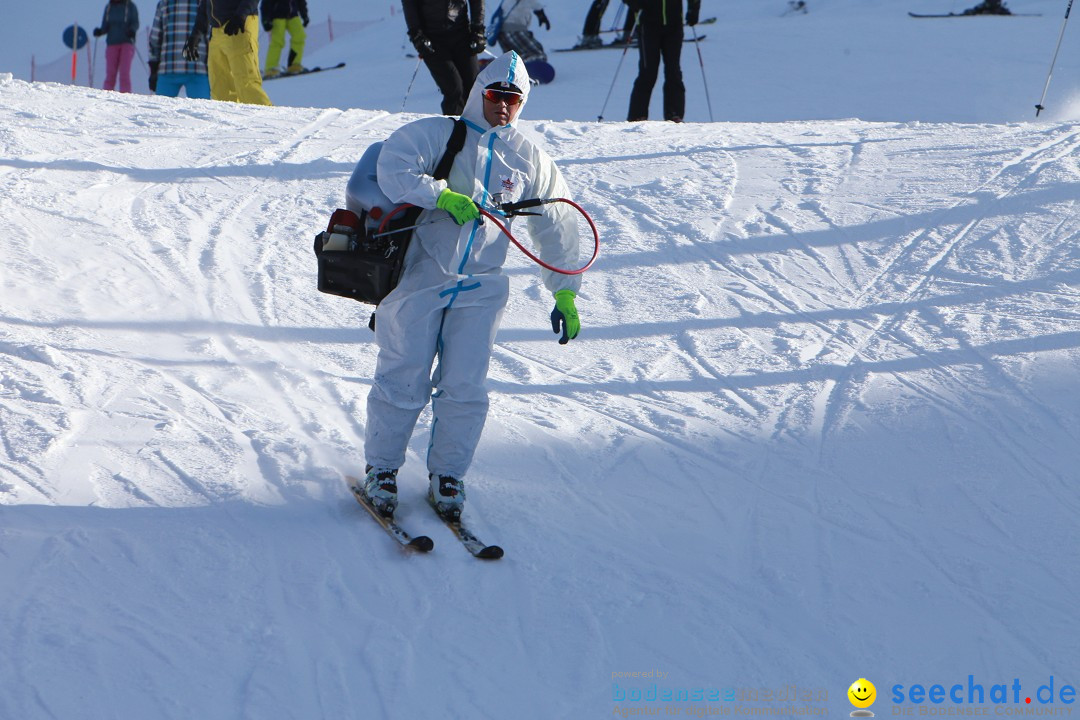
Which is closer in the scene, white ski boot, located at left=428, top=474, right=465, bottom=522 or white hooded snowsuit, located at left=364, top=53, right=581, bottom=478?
white hooded snowsuit, located at left=364, top=53, right=581, bottom=478

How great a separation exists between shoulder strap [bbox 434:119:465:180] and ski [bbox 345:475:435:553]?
1226mm

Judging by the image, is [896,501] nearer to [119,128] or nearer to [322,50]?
[119,128]

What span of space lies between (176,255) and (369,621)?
3.94 meters

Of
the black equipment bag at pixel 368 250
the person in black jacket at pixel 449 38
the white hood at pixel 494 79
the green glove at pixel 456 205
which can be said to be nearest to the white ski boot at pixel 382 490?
the black equipment bag at pixel 368 250

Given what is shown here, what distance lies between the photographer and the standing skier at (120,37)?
495 inches

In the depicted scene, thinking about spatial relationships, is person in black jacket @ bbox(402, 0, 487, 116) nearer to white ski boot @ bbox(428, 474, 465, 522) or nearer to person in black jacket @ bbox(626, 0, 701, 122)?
person in black jacket @ bbox(626, 0, 701, 122)

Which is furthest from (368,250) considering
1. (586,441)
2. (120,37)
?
(120,37)

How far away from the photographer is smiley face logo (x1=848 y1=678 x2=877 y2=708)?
3188mm

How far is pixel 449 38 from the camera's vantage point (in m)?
8.18

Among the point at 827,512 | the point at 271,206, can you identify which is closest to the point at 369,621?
the point at 827,512

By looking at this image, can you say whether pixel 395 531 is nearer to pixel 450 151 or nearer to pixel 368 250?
pixel 368 250

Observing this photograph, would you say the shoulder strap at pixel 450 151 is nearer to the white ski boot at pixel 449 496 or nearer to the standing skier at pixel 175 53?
the white ski boot at pixel 449 496

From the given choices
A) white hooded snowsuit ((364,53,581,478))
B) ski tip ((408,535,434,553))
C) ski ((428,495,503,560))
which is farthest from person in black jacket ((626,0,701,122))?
ski tip ((408,535,434,553))

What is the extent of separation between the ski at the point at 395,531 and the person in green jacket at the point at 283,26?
11.5m
